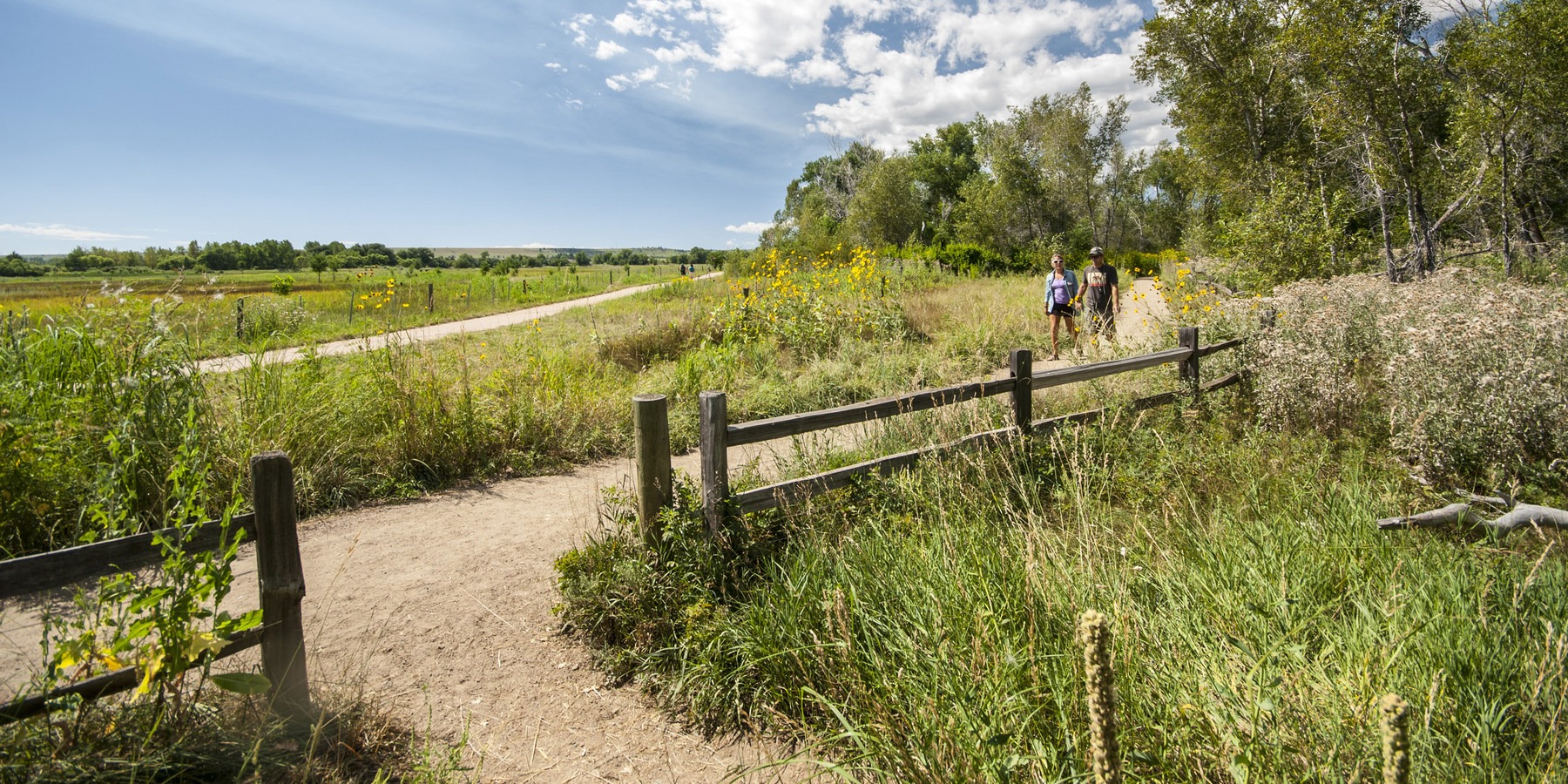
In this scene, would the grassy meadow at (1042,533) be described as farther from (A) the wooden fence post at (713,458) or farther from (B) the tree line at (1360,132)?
(B) the tree line at (1360,132)

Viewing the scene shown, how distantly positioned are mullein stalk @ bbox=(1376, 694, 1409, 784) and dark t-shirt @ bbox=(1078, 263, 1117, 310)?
11.3 metres

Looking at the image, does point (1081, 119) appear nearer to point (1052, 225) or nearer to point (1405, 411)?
point (1052, 225)

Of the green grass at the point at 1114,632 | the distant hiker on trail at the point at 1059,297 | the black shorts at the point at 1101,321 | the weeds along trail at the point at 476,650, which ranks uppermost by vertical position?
the distant hiker on trail at the point at 1059,297

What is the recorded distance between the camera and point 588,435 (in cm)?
740

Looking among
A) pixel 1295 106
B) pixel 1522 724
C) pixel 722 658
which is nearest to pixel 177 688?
pixel 722 658

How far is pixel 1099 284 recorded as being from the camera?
11109mm

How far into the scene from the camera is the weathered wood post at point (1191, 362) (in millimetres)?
7035

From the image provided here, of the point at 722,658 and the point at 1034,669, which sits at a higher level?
the point at 1034,669

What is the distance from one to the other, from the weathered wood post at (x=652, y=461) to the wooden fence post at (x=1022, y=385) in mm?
2967

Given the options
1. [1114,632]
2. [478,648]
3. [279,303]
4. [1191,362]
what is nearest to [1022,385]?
[1191,362]

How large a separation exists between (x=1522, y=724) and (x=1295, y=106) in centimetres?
2503

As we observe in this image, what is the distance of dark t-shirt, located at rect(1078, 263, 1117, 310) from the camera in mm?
11078

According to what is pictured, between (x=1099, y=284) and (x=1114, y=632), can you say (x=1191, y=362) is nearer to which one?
(x=1099, y=284)

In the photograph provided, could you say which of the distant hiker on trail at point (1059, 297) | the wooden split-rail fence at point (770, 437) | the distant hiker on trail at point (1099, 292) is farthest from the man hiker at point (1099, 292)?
the wooden split-rail fence at point (770, 437)
